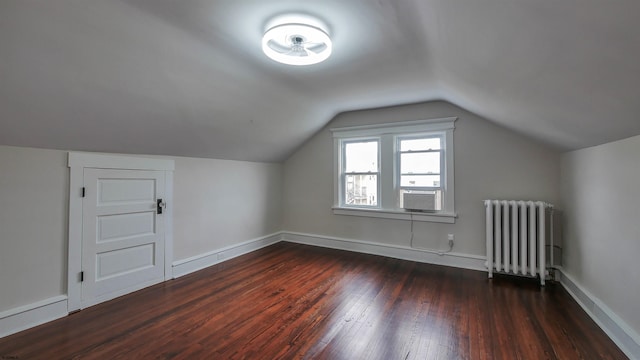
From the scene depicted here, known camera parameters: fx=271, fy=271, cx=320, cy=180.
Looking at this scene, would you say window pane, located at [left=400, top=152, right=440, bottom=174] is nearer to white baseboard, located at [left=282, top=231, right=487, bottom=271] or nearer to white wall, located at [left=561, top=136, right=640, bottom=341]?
white baseboard, located at [left=282, top=231, right=487, bottom=271]

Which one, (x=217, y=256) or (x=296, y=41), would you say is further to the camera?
(x=217, y=256)

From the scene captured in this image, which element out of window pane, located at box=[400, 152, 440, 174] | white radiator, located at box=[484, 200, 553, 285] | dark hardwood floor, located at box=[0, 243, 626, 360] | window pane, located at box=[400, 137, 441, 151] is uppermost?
window pane, located at box=[400, 137, 441, 151]

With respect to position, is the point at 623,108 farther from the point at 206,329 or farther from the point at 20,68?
the point at 20,68

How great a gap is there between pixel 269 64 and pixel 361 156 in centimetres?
251

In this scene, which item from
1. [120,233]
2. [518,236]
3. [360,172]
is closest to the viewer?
[120,233]

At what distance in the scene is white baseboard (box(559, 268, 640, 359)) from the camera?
1870 millimetres

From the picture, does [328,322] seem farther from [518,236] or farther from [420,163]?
[420,163]

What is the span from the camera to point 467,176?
3.74 meters

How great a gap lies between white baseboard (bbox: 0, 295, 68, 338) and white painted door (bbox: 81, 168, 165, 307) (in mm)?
177

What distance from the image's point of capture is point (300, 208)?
5.13 m

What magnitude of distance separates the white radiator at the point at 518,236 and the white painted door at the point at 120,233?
159 inches

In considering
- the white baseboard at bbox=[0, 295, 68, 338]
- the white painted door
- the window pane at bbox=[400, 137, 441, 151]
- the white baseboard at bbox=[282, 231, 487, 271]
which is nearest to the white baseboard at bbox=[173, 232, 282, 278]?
the white painted door

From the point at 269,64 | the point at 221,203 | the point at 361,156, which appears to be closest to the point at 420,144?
the point at 361,156

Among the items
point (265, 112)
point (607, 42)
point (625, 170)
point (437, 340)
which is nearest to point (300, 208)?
point (265, 112)
